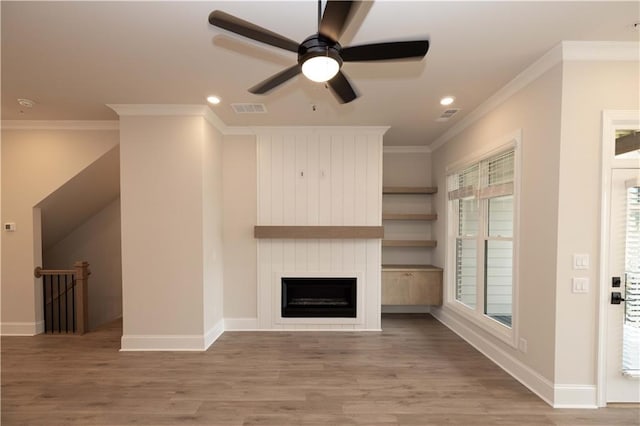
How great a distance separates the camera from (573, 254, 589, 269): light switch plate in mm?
2555

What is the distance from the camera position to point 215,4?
201cm

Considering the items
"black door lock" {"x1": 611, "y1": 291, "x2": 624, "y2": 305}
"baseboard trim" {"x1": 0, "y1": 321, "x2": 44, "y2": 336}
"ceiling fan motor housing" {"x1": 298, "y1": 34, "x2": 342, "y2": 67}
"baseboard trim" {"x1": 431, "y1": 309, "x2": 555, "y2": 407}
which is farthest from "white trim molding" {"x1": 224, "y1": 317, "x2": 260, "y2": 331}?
"black door lock" {"x1": 611, "y1": 291, "x2": 624, "y2": 305}

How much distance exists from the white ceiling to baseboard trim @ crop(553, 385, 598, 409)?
2.78m

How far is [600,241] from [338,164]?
9.89 feet

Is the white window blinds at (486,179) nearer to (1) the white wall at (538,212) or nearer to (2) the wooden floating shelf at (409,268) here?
(1) the white wall at (538,212)

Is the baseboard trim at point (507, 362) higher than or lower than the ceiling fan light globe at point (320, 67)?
lower

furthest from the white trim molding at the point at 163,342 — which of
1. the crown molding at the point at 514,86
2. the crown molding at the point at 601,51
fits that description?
the crown molding at the point at 601,51

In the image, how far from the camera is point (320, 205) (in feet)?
15.1

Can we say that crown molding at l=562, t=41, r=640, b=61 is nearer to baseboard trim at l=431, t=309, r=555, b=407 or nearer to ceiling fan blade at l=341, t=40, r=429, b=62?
ceiling fan blade at l=341, t=40, r=429, b=62

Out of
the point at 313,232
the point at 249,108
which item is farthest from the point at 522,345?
the point at 249,108

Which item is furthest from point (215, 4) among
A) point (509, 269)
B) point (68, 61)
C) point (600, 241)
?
point (509, 269)

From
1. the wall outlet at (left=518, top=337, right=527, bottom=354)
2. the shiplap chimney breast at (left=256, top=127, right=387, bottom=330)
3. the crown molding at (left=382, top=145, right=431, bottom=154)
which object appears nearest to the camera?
the wall outlet at (left=518, top=337, right=527, bottom=354)

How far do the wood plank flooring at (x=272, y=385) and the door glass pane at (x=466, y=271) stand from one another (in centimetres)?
61

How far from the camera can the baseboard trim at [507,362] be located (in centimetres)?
270
